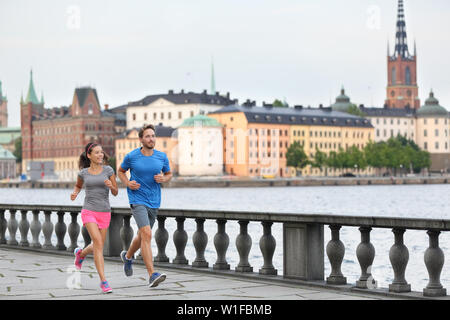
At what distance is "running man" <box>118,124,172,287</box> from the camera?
34.1 feet

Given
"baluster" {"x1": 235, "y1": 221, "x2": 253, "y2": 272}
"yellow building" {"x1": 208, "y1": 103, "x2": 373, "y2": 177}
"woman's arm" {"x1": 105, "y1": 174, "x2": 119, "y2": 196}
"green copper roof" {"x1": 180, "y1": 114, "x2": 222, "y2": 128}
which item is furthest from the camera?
"yellow building" {"x1": 208, "y1": 103, "x2": 373, "y2": 177}

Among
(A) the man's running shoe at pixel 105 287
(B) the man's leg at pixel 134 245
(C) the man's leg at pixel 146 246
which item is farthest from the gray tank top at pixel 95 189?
(A) the man's running shoe at pixel 105 287

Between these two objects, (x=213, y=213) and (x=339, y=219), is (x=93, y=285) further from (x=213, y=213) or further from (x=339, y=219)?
(x=339, y=219)

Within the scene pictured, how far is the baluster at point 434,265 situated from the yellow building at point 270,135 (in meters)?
169

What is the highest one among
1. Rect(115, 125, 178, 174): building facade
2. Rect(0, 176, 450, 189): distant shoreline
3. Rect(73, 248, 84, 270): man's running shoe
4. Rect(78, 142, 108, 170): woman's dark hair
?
Rect(115, 125, 178, 174): building facade

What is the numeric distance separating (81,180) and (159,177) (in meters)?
0.90

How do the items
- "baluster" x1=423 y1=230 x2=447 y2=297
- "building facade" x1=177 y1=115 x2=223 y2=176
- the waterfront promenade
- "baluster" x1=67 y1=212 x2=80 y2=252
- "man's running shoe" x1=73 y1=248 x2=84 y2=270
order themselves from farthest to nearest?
"building facade" x1=177 y1=115 x2=223 y2=176 < "baluster" x1=67 y1=212 x2=80 y2=252 < "man's running shoe" x1=73 y1=248 x2=84 y2=270 < the waterfront promenade < "baluster" x1=423 y1=230 x2=447 y2=297

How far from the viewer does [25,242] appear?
54.0 feet

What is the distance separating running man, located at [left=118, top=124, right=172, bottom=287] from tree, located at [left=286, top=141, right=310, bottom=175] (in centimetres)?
17018

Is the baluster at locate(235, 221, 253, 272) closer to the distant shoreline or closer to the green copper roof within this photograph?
the distant shoreline

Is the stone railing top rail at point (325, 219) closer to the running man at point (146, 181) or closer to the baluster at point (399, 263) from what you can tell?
the baluster at point (399, 263)

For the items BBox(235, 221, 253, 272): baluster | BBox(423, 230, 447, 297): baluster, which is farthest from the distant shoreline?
BBox(423, 230, 447, 297): baluster

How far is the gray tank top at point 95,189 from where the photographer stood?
10343mm
